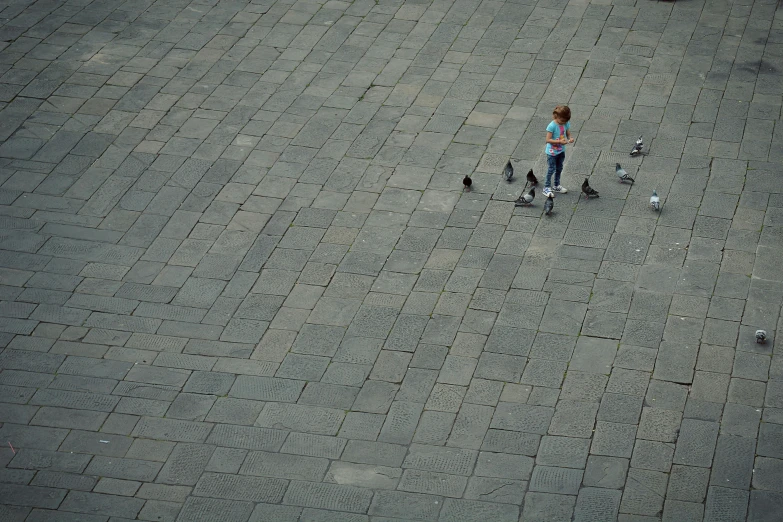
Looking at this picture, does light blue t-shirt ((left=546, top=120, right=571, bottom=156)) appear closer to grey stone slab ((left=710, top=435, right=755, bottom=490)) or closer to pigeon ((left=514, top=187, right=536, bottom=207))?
pigeon ((left=514, top=187, right=536, bottom=207))

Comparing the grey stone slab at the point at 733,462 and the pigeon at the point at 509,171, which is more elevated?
the pigeon at the point at 509,171

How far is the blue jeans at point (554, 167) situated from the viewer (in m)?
10.1

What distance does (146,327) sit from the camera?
9016mm

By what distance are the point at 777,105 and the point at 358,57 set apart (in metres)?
5.38

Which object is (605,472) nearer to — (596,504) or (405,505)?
(596,504)

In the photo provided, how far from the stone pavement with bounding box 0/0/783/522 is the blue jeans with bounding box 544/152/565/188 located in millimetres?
355

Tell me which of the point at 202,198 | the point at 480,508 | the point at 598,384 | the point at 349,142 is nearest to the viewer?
the point at 480,508

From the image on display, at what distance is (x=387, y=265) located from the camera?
9641 millimetres

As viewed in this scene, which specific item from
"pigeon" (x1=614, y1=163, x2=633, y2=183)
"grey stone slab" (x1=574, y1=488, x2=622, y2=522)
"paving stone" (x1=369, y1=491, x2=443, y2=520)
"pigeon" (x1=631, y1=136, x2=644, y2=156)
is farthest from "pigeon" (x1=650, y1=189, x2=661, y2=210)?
"paving stone" (x1=369, y1=491, x2=443, y2=520)

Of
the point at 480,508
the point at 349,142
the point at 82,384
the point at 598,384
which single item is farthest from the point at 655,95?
the point at 82,384

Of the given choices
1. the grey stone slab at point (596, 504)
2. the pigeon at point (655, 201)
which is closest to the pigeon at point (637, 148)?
Answer: the pigeon at point (655, 201)

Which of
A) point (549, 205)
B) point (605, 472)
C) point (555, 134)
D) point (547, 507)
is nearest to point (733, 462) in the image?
point (605, 472)

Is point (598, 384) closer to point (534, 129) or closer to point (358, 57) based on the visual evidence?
point (534, 129)

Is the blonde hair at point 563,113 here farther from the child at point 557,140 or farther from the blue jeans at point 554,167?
the blue jeans at point 554,167
